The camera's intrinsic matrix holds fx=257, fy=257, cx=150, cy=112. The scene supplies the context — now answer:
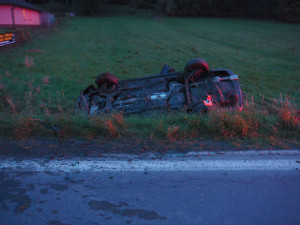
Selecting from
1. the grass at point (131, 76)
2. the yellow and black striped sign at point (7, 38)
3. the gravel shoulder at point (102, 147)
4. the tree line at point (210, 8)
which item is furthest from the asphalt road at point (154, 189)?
the tree line at point (210, 8)

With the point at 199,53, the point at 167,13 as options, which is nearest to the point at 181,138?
the point at 199,53

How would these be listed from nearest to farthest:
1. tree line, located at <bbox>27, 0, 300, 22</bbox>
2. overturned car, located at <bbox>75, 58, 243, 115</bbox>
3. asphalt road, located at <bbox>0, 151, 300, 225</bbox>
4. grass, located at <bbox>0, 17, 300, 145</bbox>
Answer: asphalt road, located at <bbox>0, 151, 300, 225</bbox>
grass, located at <bbox>0, 17, 300, 145</bbox>
overturned car, located at <bbox>75, 58, 243, 115</bbox>
tree line, located at <bbox>27, 0, 300, 22</bbox>

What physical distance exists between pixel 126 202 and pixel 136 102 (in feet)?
11.6

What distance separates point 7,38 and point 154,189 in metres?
17.4

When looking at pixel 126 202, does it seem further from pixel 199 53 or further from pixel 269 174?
pixel 199 53

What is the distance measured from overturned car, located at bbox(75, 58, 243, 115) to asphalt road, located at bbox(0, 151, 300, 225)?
83.6 inches

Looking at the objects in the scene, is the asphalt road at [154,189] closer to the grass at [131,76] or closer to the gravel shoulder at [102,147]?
the gravel shoulder at [102,147]

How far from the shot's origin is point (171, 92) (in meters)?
6.12

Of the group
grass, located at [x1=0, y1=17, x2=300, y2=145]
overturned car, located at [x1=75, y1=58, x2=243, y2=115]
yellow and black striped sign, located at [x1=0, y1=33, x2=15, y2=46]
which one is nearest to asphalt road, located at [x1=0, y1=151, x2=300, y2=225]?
grass, located at [x1=0, y1=17, x2=300, y2=145]

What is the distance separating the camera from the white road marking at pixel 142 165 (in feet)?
10.6

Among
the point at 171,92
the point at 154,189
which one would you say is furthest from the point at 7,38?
the point at 154,189

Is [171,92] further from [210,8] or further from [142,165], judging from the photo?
[210,8]

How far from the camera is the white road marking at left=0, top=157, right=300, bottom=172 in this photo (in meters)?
3.24

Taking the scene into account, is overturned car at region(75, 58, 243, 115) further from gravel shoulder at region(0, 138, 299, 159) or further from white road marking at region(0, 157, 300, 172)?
white road marking at region(0, 157, 300, 172)
